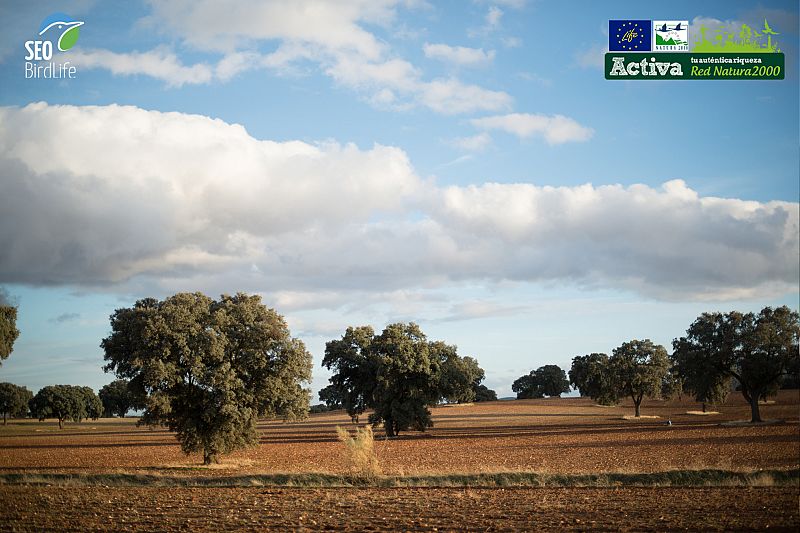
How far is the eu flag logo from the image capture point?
31.0 meters

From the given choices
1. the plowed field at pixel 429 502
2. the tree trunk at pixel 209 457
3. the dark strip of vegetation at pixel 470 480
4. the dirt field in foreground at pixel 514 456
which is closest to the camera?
the plowed field at pixel 429 502

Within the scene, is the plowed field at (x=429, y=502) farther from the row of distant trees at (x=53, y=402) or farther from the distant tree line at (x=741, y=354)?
the row of distant trees at (x=53, y=402)

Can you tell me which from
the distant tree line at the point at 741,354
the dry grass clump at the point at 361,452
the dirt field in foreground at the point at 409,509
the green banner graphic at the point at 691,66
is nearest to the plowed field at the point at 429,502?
the dirt field in foreground at the point at 409,509

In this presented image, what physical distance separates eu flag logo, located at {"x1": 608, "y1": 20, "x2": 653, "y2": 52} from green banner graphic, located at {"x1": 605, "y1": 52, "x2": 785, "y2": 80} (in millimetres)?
329

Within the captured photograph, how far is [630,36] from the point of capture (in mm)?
31141

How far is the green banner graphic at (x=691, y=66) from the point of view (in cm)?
3036

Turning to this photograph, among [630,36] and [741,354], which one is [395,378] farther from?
[630,36]

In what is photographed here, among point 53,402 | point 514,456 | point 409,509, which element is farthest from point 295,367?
point 53,402

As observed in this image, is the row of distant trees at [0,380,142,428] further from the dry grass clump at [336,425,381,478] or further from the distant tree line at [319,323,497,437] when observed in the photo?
the dry grass clump at [336,425,381,478]

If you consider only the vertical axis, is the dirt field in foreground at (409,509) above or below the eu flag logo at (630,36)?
below

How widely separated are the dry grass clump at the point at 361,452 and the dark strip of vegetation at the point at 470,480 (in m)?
0.39

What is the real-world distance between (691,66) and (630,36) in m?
3.40

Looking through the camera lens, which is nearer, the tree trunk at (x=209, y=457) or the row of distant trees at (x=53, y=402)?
the tree trunk at (x=209, y=457)

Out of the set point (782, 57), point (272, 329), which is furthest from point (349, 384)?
point (782, 57)
